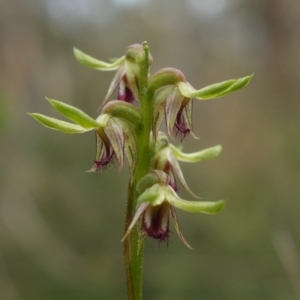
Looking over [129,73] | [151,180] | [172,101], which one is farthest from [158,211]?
[129,73]

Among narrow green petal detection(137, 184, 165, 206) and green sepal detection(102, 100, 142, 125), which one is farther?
green sepal detection(102, 100, 142, 125)

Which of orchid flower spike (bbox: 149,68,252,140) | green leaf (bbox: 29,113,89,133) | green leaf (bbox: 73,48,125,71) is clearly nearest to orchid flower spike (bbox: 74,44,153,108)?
green leaf (bbox: 73,48,125,71)

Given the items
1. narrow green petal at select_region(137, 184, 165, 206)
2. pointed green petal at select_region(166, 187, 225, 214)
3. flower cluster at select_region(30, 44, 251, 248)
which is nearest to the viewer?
pointed green petal at select_region(166, 187, 225, 214)

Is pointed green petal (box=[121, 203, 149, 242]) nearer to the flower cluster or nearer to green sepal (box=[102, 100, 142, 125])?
the flower cluster

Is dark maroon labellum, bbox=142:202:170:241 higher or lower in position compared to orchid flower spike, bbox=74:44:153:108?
lower

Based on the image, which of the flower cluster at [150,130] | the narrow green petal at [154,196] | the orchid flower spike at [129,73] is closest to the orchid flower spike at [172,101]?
the flower cluster at [150,130]

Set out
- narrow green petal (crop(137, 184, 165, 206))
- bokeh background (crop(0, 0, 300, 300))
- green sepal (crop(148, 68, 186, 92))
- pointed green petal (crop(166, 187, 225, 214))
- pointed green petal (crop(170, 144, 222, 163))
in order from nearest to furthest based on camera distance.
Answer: pointed green petal (crop(166, 187, 225, 214)), narrow green petal (crop(137, 184, 165, 206)), green sepal (crop(148, 68, 186, 92)), pointed green petal (crop(170, 144, 222, 163)), bokeh background (crop(0, 0, 300, 300))

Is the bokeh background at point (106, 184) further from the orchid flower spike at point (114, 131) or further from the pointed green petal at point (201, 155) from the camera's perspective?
the orchid flower spike at point (114, 131)
